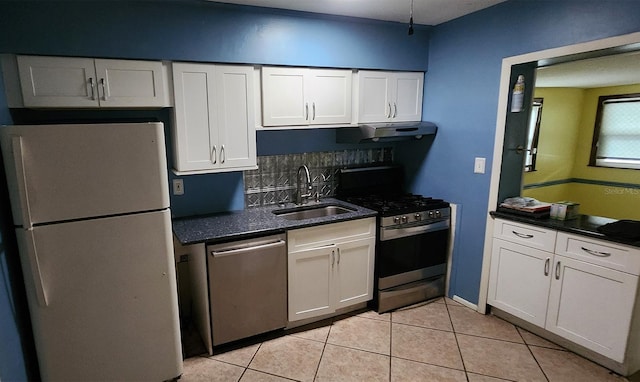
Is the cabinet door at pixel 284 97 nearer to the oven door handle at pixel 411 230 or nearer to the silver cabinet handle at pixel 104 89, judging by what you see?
the silver cabinet handle at pixel 104 89

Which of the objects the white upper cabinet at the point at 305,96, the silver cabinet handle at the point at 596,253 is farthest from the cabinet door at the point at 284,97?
the silver cabinet handle at the point at 596,253

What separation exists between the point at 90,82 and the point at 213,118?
73 cm

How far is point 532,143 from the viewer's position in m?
3.42

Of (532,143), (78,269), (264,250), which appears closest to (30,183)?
(78,269)

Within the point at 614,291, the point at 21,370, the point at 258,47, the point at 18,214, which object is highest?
the point at 258,47

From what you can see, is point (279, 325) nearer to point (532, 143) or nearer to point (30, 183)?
point (30, 183)

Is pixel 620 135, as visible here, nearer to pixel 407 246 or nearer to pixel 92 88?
pixel 407 246

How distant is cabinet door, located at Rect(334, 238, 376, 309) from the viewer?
109 inches

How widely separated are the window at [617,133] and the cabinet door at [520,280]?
1213 millimetres

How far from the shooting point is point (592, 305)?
7.28 ft

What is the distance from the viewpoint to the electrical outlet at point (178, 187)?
2662 millimetres

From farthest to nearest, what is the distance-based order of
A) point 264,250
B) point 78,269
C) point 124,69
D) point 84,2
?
1. point 264,250
2. point 124,69
3. point 84,2
4. point 78,269

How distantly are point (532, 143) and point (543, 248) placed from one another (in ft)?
4.63

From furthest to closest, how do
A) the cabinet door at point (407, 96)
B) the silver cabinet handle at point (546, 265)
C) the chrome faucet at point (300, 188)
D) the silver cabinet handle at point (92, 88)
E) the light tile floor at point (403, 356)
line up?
the cabinet door at point (407, 96) < the chrome faucet at point (300, 188) < the silver cabinet handle at point (546, 265) < the light tile floor at point (403, 356) < the silver cabinet handle at point (92, 88)
